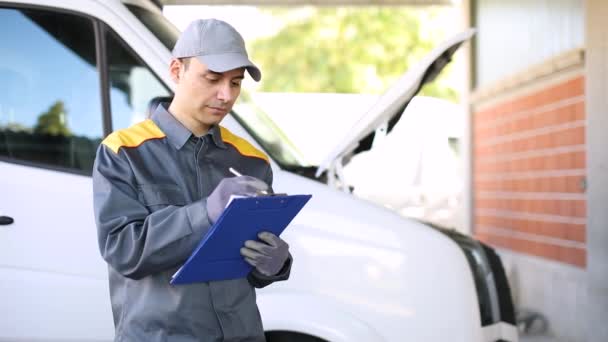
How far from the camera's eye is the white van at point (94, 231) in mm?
4102

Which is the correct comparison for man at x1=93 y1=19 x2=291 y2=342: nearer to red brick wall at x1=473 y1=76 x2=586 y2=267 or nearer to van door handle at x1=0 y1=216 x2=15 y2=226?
van door handle at x1=0 y1=216 x2=15 y2=226

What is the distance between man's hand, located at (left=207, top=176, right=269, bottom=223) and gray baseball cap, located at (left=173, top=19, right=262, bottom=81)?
370mm

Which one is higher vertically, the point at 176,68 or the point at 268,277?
the point at 176,68

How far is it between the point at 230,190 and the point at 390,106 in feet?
6.81

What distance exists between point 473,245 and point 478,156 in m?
7.14

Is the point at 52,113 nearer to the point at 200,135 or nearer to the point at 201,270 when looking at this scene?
the point at 200,135

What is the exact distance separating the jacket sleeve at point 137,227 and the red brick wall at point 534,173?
6.10 meters

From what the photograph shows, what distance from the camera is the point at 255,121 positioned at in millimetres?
4852

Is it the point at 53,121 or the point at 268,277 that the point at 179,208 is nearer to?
the point at 268,277

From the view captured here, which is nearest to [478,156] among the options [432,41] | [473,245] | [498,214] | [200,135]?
[498,214]

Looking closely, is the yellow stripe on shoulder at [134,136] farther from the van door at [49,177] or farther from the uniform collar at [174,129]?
the van door at [49,177]

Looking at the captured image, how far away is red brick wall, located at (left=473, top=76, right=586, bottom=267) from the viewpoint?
838 centimetres

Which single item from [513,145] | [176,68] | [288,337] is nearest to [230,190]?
[176,68]

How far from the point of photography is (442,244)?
13.9 feet
